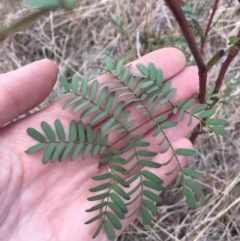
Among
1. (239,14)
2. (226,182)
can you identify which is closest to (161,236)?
(226,182)

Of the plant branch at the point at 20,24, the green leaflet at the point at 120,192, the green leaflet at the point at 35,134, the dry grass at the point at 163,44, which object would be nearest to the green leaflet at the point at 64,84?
the green leaflet at the point at 35,134

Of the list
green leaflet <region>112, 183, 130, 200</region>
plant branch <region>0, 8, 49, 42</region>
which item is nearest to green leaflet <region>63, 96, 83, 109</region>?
green leaflet <region>112, 183, 130, 200</region>

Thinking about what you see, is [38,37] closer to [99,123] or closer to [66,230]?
[99,123]

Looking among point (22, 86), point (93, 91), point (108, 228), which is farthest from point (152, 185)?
point (22, 86)

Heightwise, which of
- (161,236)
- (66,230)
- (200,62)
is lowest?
(161,236)

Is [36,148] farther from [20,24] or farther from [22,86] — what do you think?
[20,24]
